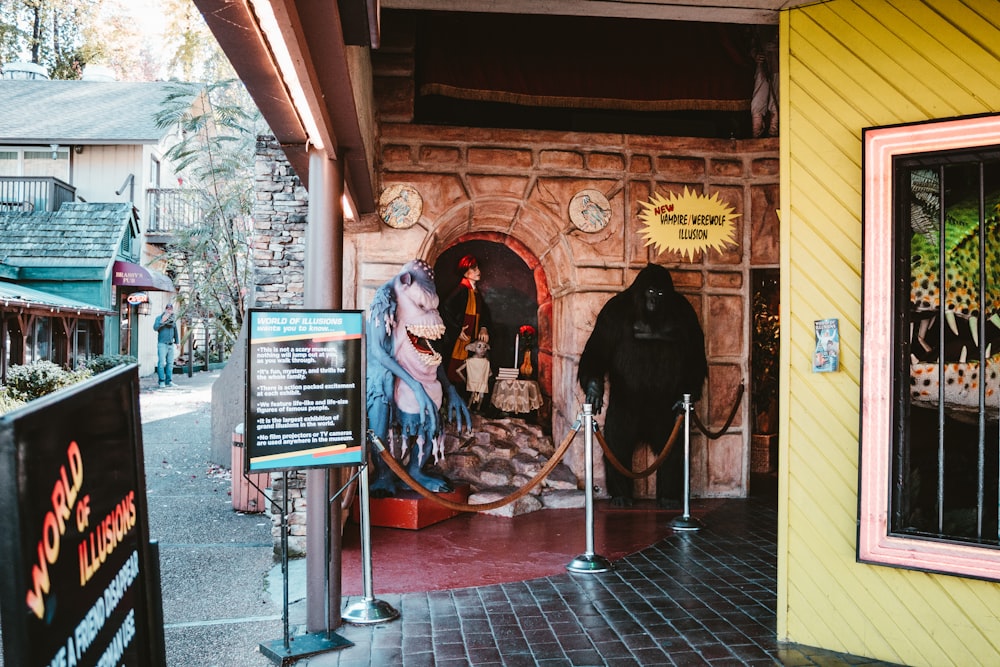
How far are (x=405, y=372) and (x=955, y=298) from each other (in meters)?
3.83

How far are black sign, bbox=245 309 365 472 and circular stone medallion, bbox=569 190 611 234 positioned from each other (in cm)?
367

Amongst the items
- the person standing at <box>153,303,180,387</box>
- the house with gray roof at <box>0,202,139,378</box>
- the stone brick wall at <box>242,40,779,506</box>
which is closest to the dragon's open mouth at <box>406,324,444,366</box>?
the stone brick wall at <box>242,40,779,506</box>

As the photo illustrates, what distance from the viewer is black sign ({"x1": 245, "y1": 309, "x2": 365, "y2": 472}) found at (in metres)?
3.45

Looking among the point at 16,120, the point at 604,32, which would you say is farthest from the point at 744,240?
the point at 16,120

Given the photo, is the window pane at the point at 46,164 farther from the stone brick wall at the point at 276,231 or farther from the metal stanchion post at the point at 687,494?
the metal stanchion post at the point at 687,494

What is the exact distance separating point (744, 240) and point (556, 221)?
1.89 m

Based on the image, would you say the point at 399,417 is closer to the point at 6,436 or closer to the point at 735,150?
the point at 735,150

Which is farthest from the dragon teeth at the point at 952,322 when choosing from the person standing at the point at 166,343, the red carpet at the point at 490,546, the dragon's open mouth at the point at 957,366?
the person standing at the point at 166,343

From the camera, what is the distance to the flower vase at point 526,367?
301 inches

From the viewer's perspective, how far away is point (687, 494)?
20.0 feet

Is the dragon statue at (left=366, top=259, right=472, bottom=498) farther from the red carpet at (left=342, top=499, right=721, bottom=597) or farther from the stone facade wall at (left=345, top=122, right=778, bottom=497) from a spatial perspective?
the stone facade wall at (left=345, top=122, right=778, bottom=497)

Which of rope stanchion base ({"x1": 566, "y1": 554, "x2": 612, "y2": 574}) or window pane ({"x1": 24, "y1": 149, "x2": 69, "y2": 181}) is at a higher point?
window pane ({"x1": 24, "y1": 149, "x2": 69, "y2": 181})

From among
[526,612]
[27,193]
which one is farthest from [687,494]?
[27,193]

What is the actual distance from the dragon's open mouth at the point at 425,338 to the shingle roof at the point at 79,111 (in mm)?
16882
